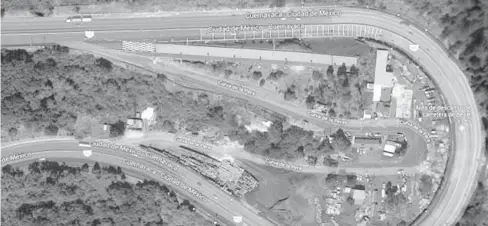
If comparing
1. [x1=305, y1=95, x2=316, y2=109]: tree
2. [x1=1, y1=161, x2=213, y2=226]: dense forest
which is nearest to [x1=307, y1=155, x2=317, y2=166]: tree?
[x1=305, y1=95, x2=316, y2=109]: tree

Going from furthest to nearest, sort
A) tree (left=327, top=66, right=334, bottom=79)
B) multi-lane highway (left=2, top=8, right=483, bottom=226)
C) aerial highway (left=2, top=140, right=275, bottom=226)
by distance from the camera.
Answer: aerial highway (left=2, top=140, right=275, bottom=226) → tree (left=327, top=66, right=334, bottom=79) → multi-lane highway (left=2, top=8, right=483, bottom=226)

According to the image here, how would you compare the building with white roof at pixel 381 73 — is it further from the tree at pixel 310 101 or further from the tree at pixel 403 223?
the tree at pixel 403 223

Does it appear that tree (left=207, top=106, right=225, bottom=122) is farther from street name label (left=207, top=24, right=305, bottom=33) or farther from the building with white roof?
the building with white roof

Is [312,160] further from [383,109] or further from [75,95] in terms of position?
[75,95]

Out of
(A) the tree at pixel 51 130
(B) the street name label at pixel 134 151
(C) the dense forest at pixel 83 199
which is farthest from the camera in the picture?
(B) the street name label at pixel 134 151

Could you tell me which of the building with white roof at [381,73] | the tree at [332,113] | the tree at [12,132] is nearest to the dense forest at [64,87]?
the tree at [12,132]
